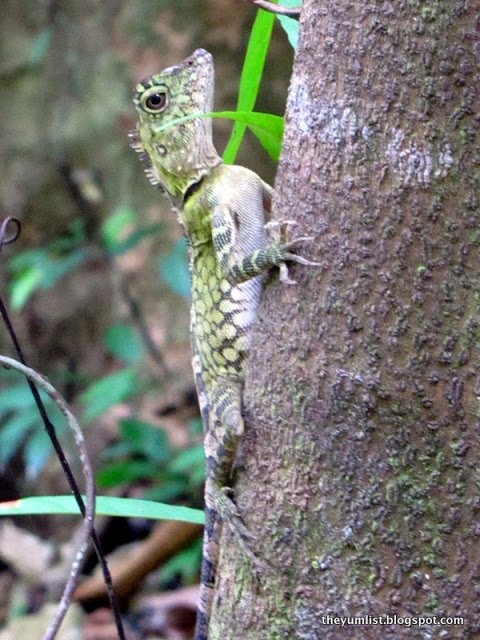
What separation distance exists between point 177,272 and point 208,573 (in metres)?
2.61

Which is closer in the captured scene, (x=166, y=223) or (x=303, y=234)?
(x=303, y=234)

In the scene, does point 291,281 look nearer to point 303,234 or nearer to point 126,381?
point 303,234

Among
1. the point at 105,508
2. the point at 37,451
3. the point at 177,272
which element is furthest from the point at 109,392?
the point at 105,508

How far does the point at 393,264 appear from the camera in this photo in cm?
150

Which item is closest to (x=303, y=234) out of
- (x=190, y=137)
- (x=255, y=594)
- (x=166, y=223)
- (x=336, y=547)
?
(x=336, y=547)

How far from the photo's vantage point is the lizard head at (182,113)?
2584 millimetres

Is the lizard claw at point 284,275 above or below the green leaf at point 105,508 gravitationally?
above

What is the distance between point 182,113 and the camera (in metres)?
2.58

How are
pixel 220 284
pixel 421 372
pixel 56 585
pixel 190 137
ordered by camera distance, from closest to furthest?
pixel 421 372, pixel 220 284, pixel 190 137, pixel 56 585

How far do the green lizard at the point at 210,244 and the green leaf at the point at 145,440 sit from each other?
217 cm

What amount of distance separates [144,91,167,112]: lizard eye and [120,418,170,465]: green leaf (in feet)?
7.85

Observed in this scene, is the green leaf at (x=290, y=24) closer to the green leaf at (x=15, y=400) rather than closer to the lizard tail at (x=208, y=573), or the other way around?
the lizard tail at (x=208, y=573)

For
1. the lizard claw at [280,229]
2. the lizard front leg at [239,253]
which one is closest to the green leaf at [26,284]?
the lizard front leg at [239,253]

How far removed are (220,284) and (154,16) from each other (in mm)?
3861
